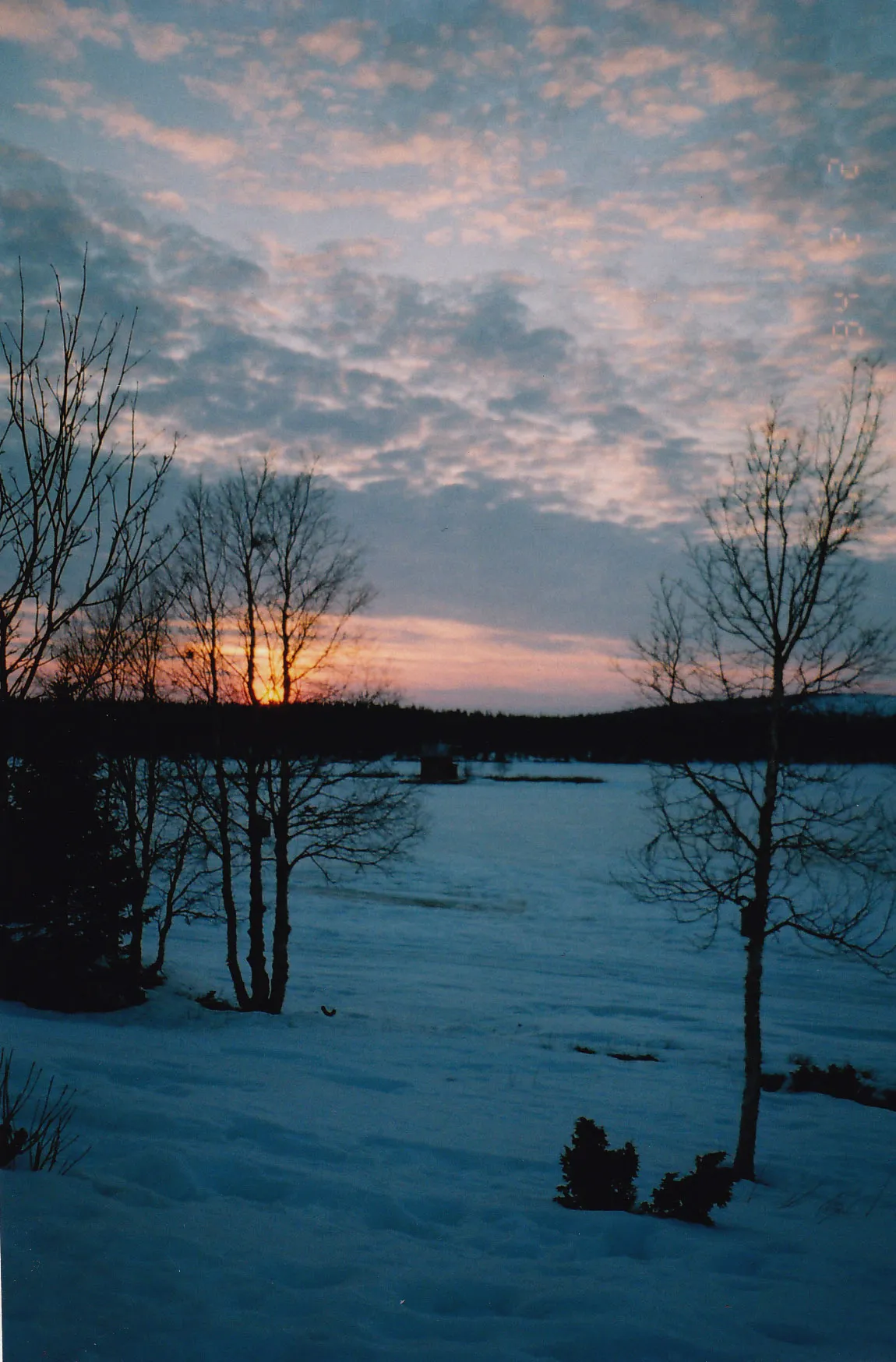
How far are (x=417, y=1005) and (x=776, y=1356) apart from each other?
12.2 meters

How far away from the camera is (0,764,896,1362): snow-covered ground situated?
11.8 ft

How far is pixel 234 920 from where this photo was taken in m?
13.5

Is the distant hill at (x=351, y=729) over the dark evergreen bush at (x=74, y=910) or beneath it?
over

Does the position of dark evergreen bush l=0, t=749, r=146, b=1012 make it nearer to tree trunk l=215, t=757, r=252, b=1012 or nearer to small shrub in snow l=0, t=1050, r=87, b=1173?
tree trunk l=215, t=757, r=252, b=1012

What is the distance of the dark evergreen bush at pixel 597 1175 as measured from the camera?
5.75 meters

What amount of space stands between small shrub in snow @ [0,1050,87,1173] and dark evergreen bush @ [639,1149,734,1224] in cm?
423

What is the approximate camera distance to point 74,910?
11.0 metres

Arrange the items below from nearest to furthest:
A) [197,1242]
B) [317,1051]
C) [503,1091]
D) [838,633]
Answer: [197,1242], [838,633], [503,1091], [317,1051]

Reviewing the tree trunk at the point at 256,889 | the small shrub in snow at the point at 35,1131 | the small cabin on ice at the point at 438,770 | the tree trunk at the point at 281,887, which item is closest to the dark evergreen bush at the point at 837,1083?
the tree trunk at the point at 281,887

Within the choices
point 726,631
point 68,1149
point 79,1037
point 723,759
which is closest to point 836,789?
point 723,759

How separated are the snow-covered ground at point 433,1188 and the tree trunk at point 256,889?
0.92 m

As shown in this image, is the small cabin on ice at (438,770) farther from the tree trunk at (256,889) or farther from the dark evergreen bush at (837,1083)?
the dark evergreen bush at (837,1083)

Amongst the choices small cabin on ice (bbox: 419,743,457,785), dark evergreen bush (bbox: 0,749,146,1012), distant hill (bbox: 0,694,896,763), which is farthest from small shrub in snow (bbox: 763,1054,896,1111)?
small cabin on ice (bbox: 419,743,457,785)

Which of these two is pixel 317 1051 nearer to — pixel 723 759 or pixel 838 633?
pixel 723 759
